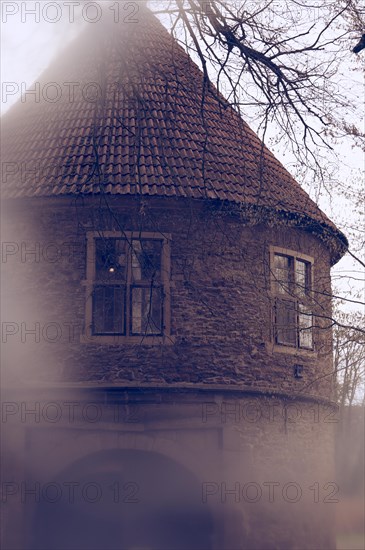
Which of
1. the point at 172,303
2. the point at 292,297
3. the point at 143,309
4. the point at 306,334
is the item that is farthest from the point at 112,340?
the point at 306,334

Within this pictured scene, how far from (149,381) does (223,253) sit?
2342 millimetres

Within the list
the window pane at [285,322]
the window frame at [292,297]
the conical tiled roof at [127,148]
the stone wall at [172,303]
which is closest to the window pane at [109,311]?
the stone wall at [172,303]

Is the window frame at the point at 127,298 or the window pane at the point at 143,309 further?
the window pane at the point at 143,309

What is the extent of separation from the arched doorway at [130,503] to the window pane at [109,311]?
6.05 feet

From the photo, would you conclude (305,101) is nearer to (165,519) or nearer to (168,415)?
(168,415)

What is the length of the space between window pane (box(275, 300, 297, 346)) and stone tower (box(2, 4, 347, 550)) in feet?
0.09

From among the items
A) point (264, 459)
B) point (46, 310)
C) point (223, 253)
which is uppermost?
point (223, 253)

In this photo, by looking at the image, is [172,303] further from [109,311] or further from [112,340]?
[112,340]

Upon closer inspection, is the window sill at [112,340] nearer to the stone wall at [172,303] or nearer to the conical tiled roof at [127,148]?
the stone wall at [172,303]

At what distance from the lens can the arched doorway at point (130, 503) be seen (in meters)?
14.8

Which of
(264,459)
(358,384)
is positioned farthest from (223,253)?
(358,384)

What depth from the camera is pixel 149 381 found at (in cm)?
1455

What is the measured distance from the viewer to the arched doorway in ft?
48.4

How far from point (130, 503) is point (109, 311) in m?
2.97
